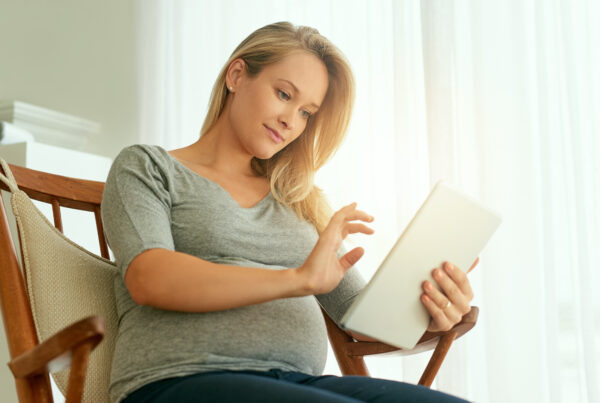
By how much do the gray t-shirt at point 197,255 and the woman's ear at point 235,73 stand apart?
0.73 ft

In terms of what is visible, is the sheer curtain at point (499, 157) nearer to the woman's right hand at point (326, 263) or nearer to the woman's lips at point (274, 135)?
the woman's lips at point (274, 135)

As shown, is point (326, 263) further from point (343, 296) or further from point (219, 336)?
point (343, 296)

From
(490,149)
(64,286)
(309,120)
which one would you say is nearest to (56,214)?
(64,286)

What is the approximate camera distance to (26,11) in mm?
2594

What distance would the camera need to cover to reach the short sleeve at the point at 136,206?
3.11ft

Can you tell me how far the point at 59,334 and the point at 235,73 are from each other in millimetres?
729

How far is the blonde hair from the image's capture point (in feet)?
4.25

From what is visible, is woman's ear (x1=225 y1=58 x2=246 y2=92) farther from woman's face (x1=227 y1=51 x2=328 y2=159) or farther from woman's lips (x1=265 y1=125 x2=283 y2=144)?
woman's lips (x1=265 y1=125 x2=283 y2=144)

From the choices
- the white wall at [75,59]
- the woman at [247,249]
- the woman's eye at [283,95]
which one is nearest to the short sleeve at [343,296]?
the woman at [247,249]

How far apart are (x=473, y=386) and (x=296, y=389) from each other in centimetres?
98

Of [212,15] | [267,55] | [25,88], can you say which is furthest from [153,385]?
[25,88]

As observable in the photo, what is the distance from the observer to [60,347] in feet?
2.37

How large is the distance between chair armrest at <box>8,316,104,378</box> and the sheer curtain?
1171mm

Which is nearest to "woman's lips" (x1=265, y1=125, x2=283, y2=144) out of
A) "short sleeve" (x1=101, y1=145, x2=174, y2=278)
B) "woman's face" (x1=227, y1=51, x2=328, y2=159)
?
"woman's face" (x1=227, y1=51, x2=328, y2=159)
